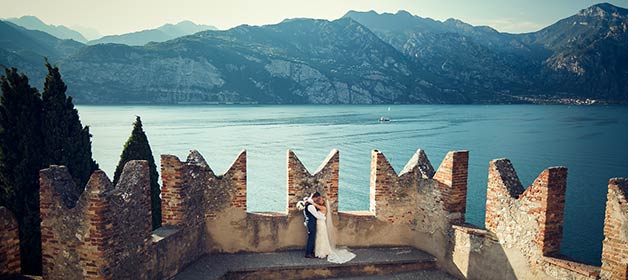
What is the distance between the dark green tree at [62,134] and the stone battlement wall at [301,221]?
24.7ft

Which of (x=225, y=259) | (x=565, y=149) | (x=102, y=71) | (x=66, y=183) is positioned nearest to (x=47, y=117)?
(x=66, y=183)

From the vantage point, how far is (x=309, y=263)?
10203 millimetres

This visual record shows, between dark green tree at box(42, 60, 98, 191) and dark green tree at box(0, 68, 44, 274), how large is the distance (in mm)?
303

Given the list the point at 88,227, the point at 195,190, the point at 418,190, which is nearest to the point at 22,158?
the point at 195,190

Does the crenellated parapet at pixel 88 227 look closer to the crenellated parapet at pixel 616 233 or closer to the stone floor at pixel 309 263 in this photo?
the stone floor at pixel 309 263

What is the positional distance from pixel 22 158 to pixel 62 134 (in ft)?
5.26

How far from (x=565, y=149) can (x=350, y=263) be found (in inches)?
2727

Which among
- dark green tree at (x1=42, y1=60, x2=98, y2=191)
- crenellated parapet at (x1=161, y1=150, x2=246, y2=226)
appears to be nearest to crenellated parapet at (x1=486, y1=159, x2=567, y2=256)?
crenellated parapet at (x1=161, y1=150, x2=246, y2=226)

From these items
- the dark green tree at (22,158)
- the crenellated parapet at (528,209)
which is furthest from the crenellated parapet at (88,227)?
the crenellated parapet at (528,209)

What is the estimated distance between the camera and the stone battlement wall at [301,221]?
7.24 metres

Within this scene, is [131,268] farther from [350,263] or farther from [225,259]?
[350,263]

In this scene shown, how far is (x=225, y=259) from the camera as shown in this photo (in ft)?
34.0

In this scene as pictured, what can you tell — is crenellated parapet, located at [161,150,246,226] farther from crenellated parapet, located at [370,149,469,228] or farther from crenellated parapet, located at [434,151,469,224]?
crenellated parapet, located at [434,151,469,224]

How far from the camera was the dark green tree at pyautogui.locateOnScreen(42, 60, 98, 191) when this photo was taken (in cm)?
1449
